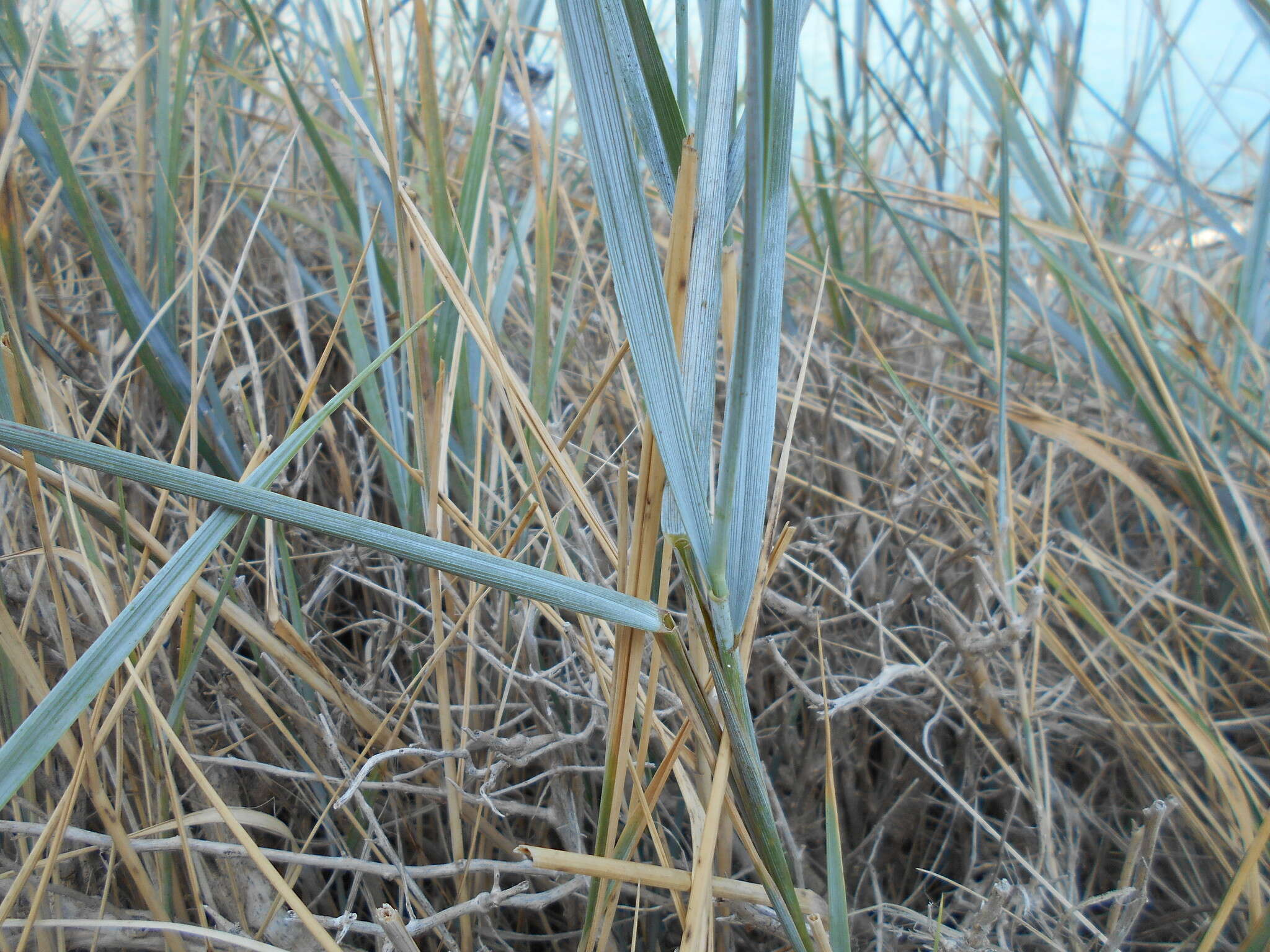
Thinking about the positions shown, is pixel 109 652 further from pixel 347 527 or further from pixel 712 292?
pixel 712 292

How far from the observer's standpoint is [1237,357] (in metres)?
0.66

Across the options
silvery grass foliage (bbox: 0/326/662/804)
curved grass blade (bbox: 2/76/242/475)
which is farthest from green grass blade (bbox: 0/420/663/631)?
curved grass blade (bbox: 2/76/242/475)

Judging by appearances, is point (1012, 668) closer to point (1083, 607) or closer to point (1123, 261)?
point (1083, 607)

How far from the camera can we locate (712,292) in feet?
1.02

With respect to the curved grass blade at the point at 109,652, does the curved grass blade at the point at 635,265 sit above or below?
above

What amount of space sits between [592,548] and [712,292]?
0.28 m

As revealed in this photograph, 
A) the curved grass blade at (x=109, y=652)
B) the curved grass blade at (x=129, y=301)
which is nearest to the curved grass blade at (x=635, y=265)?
the curved grass blade at (x=109, y=652)

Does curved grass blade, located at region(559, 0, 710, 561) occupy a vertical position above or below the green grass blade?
above

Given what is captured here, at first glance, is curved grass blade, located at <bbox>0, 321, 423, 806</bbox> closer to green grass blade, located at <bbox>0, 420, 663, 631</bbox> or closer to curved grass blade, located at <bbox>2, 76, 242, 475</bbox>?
green grass blade, located at <bbox>0, 420, 663, 631</bbox>

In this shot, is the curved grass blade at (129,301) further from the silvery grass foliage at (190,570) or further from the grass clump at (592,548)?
the silvery grass foliage at (190,570)

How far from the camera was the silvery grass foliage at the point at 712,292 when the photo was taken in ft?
0.90

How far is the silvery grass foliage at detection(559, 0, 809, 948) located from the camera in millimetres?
273

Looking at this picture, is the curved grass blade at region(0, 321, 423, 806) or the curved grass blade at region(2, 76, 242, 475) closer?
the curved grass blade at region(0, 321, 423, 806)

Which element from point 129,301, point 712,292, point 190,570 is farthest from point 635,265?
point 129,301
